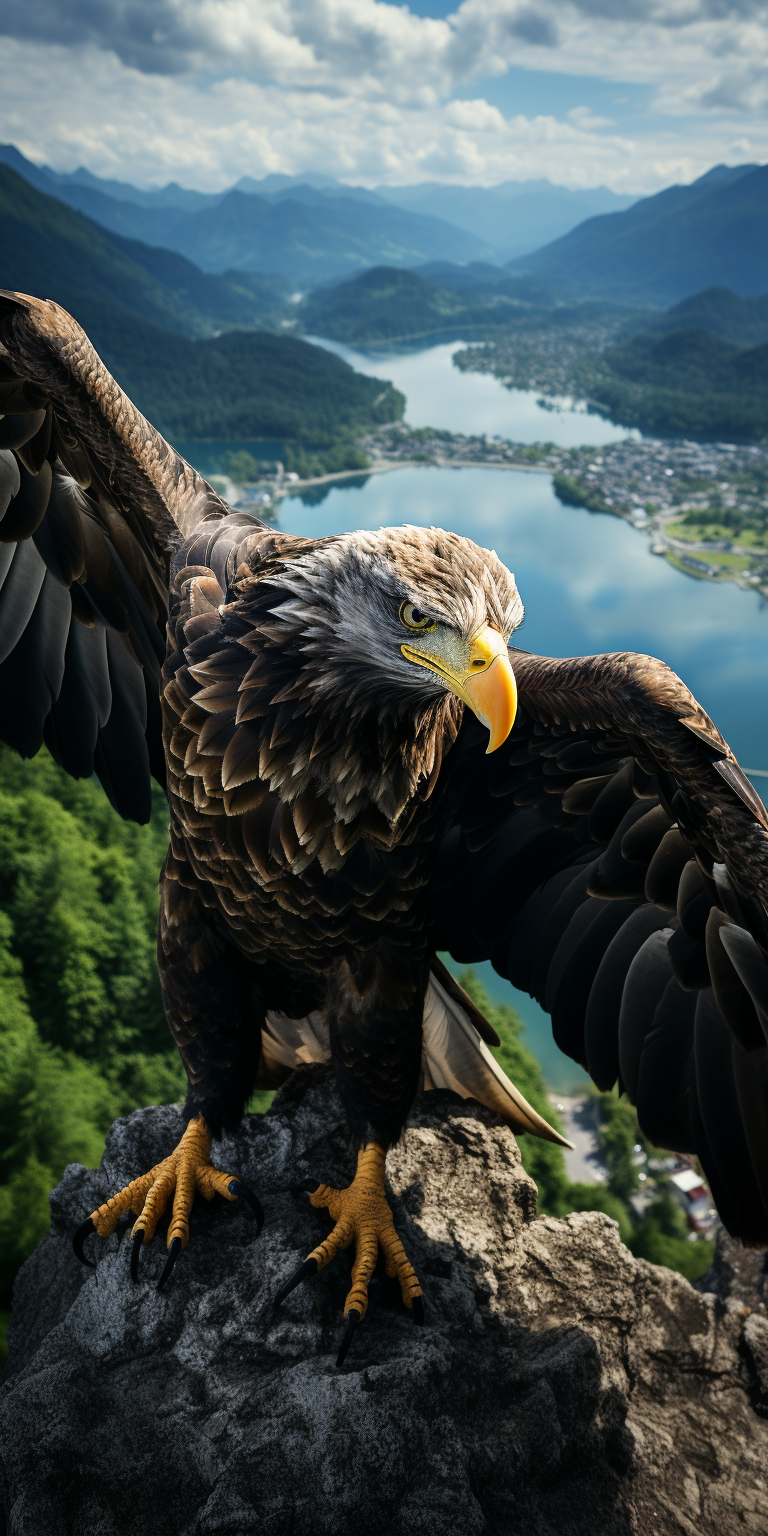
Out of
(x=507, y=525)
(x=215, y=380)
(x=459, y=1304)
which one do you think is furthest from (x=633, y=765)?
(x=215, y=380)

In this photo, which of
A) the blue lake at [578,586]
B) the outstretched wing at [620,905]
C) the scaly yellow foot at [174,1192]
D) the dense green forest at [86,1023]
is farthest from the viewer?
the blue lake at [578,586]

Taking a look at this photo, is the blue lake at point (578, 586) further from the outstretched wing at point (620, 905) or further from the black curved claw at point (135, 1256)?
the black curved claw at point (135, 1256)

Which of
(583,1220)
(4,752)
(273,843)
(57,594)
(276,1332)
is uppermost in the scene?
(57,594)

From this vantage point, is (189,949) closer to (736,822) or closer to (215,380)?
(736,822)

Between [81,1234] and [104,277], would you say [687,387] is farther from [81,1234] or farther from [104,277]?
[81,1234]

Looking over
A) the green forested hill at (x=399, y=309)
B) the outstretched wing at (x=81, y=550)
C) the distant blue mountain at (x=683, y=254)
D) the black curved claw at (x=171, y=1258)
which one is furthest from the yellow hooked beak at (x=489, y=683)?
the distant blue mountain at (x=683, y=254)

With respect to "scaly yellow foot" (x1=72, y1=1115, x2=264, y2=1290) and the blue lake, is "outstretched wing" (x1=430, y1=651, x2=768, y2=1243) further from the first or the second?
the blue lake
